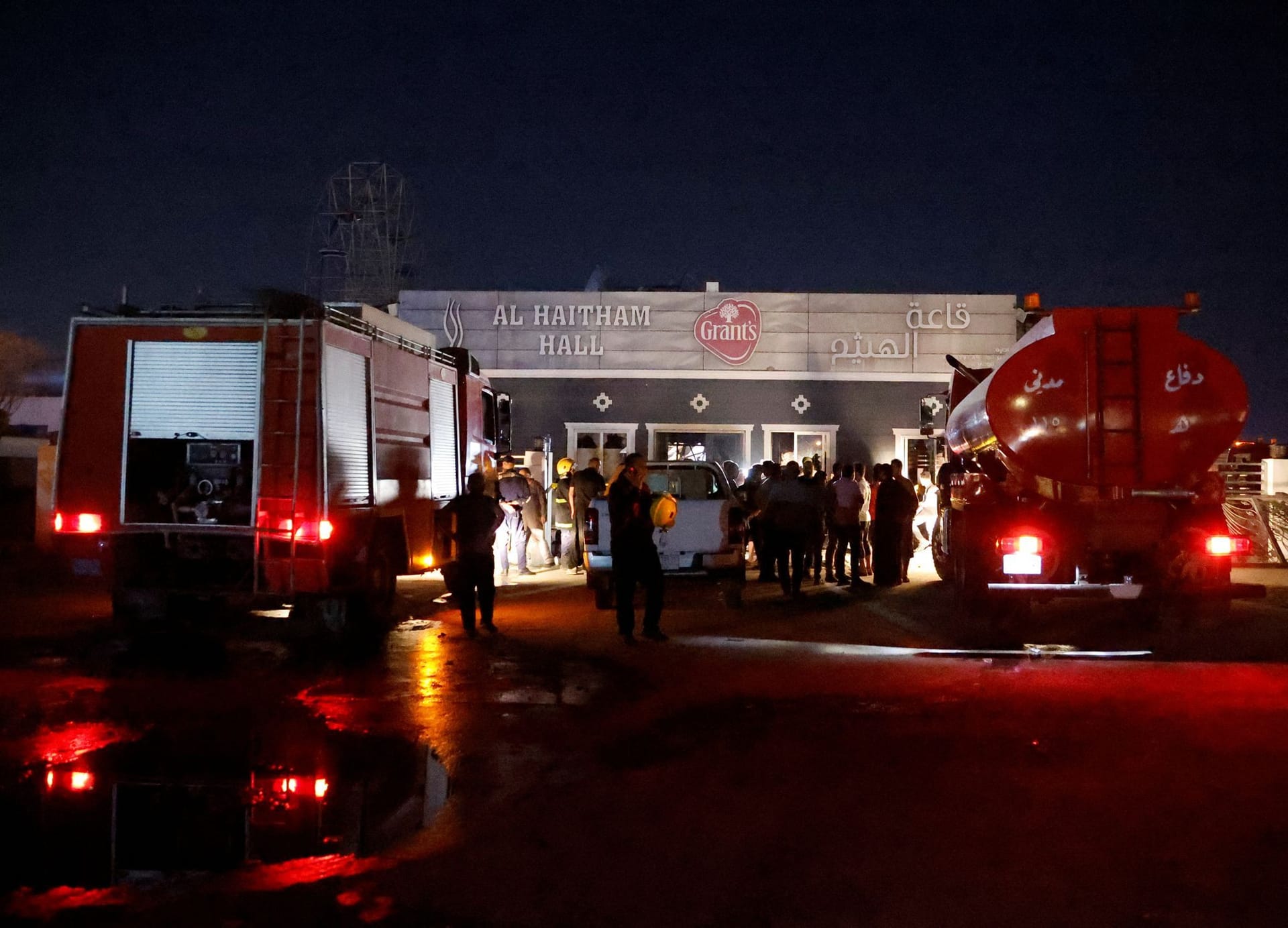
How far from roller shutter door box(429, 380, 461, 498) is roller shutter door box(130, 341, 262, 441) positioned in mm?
3192

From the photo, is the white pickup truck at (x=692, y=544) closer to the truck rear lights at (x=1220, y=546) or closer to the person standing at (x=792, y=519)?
the person standing at (x=792, y=519)

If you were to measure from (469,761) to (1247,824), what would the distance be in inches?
156

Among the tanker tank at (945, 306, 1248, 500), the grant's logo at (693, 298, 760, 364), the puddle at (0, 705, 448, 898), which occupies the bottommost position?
the puddle at (0, 705, 448, 898)

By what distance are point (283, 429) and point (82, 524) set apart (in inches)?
84.7

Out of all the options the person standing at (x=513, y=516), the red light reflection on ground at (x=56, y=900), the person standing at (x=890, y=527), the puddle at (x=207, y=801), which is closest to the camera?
the red light reflection on ground at (x=56, y=900)

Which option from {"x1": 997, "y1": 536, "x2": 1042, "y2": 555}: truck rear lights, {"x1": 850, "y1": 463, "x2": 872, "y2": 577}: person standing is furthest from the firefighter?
{"x1": 997, "y1": 536, "x2": 1042, "y2": 555}: truck rear lights

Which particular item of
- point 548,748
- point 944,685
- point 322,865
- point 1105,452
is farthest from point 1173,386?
point 322,865

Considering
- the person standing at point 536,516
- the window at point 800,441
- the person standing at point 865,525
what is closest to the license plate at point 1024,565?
the person standing at point 865,525

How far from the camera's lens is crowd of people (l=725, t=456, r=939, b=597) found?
14375mm

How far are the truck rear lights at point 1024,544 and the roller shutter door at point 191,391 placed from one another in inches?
283

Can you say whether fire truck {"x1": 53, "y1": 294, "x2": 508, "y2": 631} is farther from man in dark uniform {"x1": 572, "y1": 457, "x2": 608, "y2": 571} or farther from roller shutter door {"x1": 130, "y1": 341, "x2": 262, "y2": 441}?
man in dark uniform {"x1": 572, "y1": 457, "x2": 608, "y2": 571}

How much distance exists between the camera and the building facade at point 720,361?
27.7m

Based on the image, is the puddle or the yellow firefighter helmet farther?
the yellow firefighter helmet

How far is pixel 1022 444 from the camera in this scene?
35.6ft
